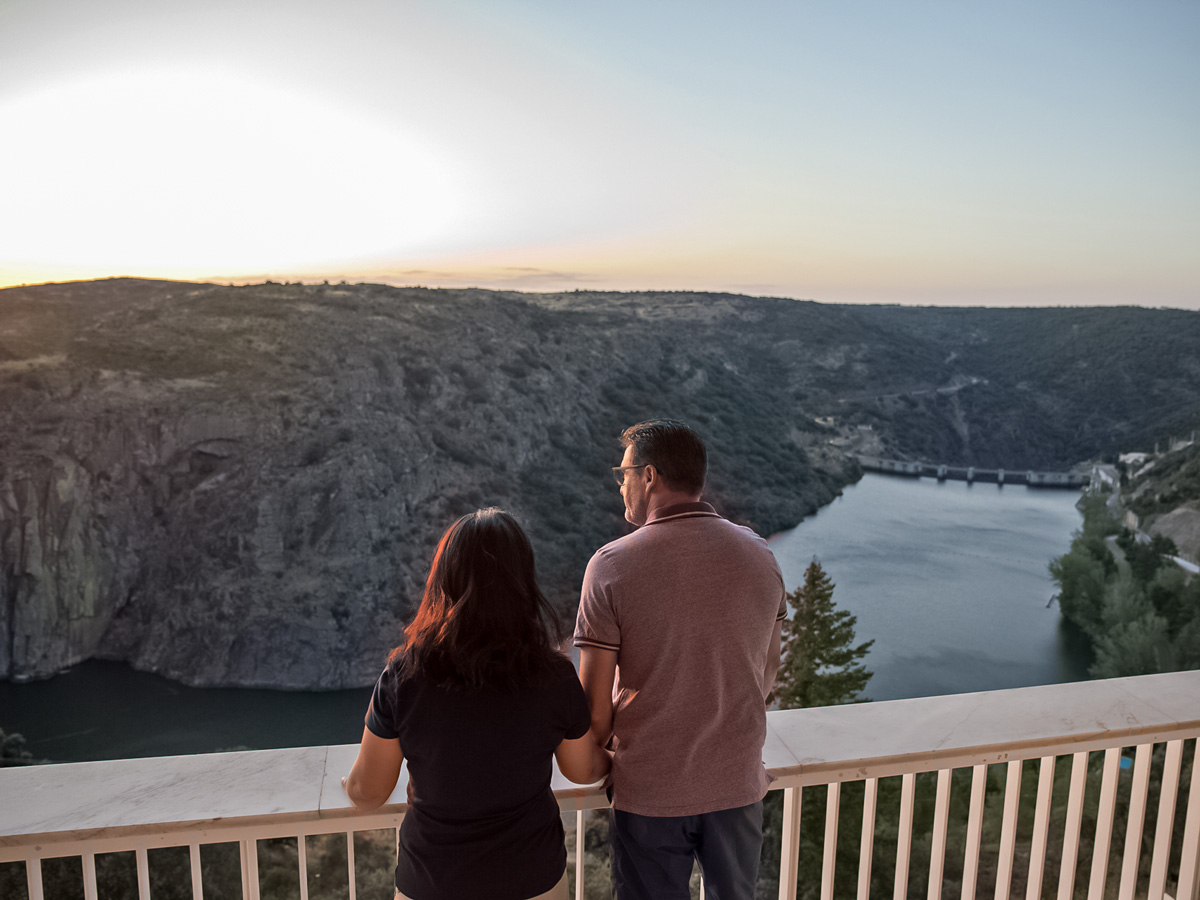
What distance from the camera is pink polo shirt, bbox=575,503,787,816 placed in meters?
0.94

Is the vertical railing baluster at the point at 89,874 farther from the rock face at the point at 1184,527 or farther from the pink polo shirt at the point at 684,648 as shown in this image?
the rock face at the point at 1184,527

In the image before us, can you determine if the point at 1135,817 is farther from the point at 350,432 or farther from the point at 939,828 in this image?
the point at 350,432

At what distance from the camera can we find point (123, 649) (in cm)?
2255

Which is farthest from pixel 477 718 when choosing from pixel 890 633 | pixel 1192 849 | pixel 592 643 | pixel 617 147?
pixel 890 633

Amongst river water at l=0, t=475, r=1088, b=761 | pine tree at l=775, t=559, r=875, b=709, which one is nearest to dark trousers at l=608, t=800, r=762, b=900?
pine tree at l=775, t=559, r=875, b=709

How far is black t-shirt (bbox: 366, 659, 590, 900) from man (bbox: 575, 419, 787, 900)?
0.32 feet

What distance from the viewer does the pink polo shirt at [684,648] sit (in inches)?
37.0

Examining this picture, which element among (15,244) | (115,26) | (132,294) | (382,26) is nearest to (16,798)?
(115,26)

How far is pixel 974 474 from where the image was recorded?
3578 cm

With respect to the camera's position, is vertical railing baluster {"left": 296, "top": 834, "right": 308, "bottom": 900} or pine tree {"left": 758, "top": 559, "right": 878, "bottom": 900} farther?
pine tree {"left": 758, "top": 559, "right": 878, "bottom": 900}

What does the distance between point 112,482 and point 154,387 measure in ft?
11.4

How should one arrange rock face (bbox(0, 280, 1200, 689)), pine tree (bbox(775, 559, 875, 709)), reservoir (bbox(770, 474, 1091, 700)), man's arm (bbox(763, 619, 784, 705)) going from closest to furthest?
man's arm (bbox(763, 619, 784, 705))
pine tree (bbox(775, 559, 875, 709))
rock face (bbox(0, 280, 1200, 689))
reservoir (bbox(770, 474, 1091, 700))

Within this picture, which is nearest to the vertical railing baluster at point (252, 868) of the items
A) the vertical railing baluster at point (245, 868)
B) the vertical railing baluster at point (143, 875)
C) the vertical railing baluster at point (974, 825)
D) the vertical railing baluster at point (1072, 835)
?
the vertical railing baluster at point (245, 868)

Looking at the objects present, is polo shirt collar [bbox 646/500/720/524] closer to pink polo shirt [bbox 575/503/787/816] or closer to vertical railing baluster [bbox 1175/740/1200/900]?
pink polo shirt [bbox 575/503/787/816]
